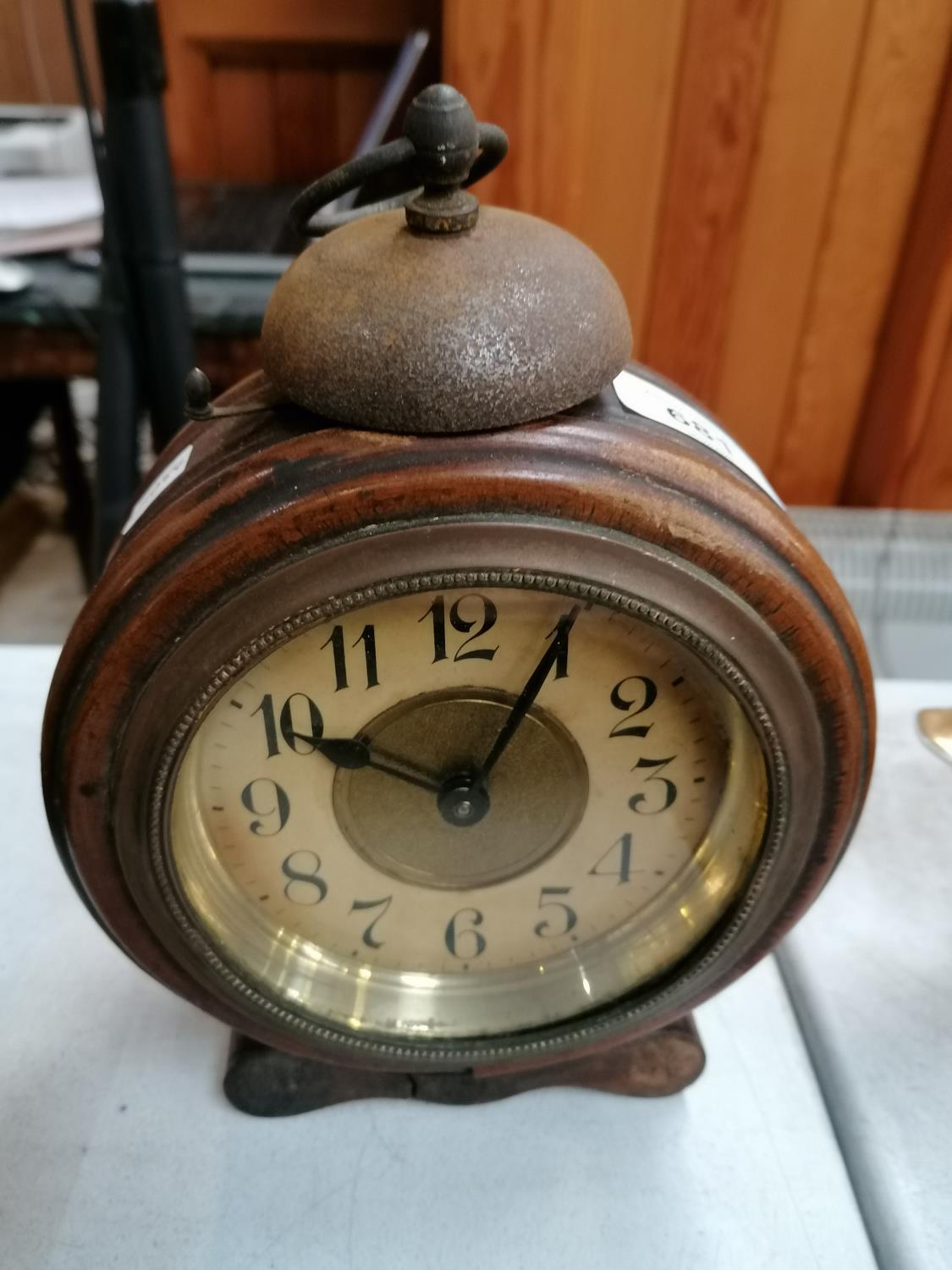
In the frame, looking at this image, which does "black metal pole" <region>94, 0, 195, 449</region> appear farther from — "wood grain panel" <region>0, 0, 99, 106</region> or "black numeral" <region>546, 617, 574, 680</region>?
"wood grain panel" <region>0, 0, 99, 106</region>

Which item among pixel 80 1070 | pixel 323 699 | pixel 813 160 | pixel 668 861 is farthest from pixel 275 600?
pixel 813 160

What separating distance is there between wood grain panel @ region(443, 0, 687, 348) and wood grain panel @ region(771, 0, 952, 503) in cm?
25

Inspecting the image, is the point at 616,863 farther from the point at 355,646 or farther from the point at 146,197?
the point at 146,197

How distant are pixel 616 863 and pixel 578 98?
108cm

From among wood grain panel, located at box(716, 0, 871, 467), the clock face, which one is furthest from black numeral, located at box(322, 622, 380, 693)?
wood grain panel, located at box(716, 0, 871, 467)

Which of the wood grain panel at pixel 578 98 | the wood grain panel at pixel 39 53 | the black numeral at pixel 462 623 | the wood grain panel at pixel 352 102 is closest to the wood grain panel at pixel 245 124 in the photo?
the wood grain panel at pixel 352 102

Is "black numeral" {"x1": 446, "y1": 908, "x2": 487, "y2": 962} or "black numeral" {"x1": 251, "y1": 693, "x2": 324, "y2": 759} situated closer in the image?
"black numeral" {"x1": 251, "y1": 693, "x2": 324, "y2": 759}

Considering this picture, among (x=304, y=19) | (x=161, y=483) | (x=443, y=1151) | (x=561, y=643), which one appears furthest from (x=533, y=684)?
(x=304, y=19)

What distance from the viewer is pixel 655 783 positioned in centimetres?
69

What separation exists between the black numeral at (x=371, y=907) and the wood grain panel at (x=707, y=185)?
1.13m

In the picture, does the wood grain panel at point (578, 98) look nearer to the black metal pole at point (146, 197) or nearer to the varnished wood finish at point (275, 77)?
the varnished wood finish at point (275, 77)

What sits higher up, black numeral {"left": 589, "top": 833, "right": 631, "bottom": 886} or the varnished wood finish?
the varnished wood finish

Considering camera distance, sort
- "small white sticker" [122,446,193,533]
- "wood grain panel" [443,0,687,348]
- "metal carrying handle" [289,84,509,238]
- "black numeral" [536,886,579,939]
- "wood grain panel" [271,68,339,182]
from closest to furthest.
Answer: "metal carrying handle" [289,84,509,238] < "small white sticker" [122,446,193,533] < "black numeral" [536,886,579,939] < "wood grain panel" [443,0,687,348] < "wood grain panel" [271,68,339,182]

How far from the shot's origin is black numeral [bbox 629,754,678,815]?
2.22 ft
